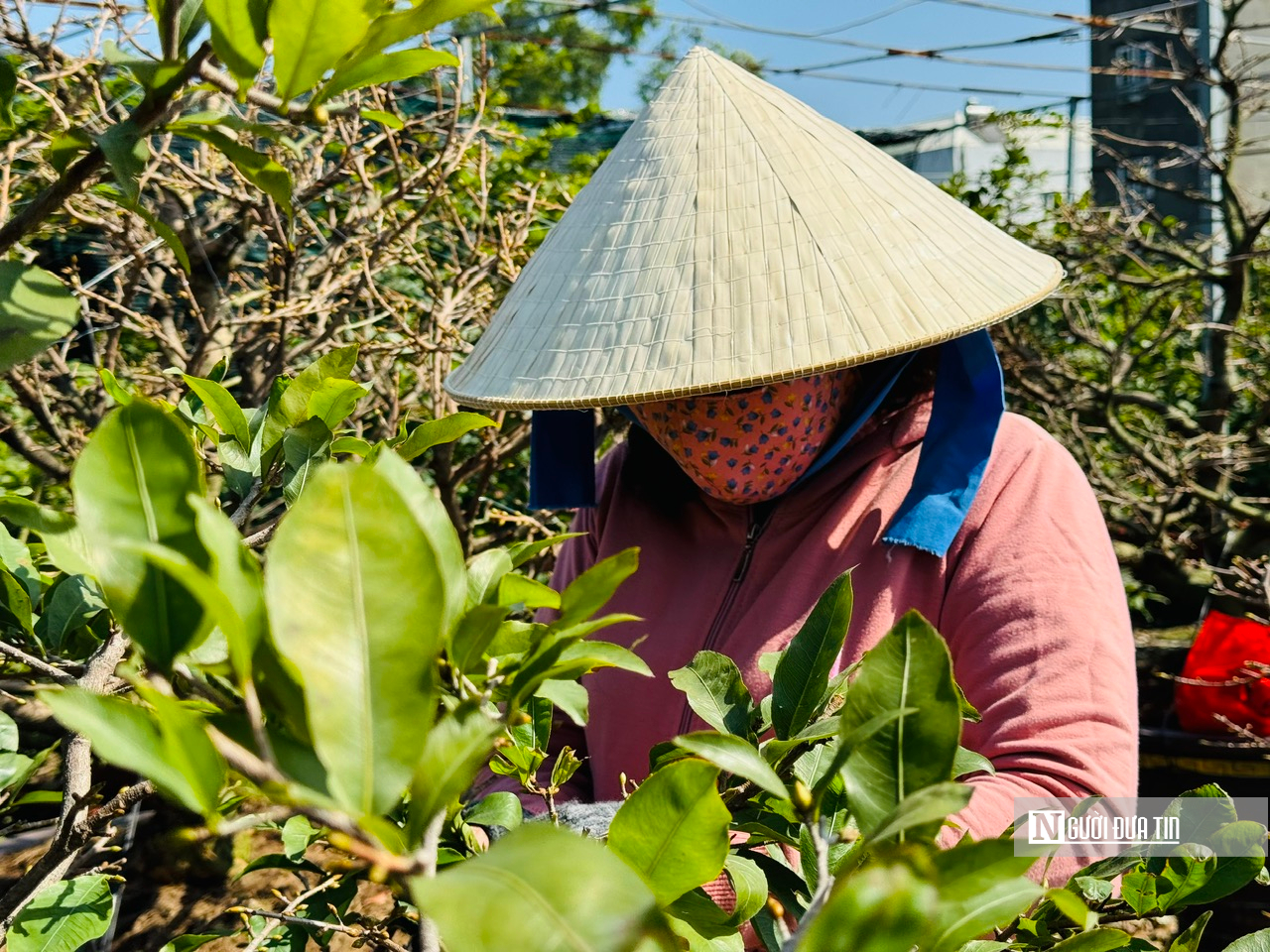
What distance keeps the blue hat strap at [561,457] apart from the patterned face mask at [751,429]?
0.25 m

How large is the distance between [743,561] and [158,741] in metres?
1.23

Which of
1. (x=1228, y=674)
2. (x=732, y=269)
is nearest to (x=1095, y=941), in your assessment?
(x=732, y=269)

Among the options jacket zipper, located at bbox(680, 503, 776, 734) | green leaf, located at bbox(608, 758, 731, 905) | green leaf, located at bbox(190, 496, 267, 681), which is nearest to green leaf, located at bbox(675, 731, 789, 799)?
green leaf, located at bbox(608, 758, 731, 905)

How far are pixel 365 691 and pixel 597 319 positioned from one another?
0.97 metres

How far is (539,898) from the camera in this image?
0.38 meters

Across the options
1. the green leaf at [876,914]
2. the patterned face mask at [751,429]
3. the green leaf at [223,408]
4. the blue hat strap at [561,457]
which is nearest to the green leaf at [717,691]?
the green leaf at [876,914]

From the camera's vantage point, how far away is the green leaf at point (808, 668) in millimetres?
681

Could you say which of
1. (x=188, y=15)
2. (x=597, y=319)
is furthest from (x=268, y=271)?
(x=188, y=15)

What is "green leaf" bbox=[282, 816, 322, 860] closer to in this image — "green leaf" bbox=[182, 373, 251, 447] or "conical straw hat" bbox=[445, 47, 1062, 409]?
"green leaf" bbox=[182, 373, 251, 447]

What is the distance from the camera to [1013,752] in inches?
49.2

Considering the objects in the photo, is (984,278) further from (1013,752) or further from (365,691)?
(365,691)

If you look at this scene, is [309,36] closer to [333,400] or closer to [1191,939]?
[333,400]

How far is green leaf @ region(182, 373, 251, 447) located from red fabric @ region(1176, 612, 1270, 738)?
2.83 m

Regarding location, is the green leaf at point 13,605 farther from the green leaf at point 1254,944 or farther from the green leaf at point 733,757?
the green leaf at point 1254,944
